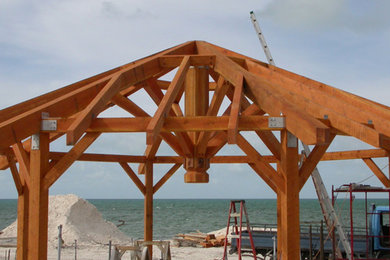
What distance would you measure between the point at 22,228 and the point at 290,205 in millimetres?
4777

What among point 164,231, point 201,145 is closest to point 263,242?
point 201,145

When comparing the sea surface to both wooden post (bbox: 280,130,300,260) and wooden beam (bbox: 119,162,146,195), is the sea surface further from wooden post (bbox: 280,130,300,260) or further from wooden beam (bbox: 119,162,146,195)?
wooden post (bbox: 280,130,300,260)

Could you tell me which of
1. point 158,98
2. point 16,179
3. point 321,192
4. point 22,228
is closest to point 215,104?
point 158,98

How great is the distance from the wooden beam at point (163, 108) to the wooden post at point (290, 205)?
1.86 m

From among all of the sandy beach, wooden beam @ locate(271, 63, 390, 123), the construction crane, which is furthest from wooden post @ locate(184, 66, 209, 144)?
the sandy beach

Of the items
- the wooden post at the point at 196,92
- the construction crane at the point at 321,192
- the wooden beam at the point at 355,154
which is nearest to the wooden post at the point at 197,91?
the wooden post at the point at 196,92

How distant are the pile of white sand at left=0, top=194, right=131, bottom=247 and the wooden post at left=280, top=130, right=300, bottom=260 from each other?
17.9m

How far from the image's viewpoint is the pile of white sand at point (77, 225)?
2564cm

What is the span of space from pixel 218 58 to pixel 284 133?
2.40m

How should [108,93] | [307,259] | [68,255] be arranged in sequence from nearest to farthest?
[108,93], [307,259], [68,255]

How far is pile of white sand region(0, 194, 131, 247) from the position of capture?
25.6 meters

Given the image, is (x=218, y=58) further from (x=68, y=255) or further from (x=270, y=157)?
(x=68, y=255)

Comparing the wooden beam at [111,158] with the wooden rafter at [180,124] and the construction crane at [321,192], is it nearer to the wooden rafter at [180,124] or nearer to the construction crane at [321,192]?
the construction crane at [321,192]

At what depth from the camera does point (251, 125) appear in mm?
7941
